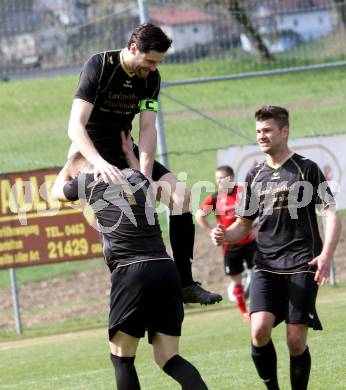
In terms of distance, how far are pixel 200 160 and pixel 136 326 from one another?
15.9 metres

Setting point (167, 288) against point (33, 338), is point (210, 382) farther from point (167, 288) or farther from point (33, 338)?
point (33, 338)

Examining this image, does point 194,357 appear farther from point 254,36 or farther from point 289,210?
point 254,36

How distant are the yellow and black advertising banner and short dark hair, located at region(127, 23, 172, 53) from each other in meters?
7.62

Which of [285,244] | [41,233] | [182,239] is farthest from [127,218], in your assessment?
[41,233]

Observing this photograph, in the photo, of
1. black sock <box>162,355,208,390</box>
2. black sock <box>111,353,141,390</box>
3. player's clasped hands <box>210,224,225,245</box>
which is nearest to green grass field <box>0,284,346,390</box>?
player's clasped hands <box>210,224,225,245</box>

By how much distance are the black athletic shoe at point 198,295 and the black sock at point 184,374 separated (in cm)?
69

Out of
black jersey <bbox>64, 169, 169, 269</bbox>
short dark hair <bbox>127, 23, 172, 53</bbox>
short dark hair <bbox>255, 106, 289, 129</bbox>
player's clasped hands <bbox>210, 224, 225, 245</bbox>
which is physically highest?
short dark hair <bbox>127, 23, 172, 53</bbox>

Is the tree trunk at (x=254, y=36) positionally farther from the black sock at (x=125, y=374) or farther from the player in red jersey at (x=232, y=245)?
the black sock at (x=125, y=374)

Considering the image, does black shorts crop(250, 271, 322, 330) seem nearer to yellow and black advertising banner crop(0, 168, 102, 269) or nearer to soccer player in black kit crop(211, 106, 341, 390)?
soccer player in black kit crop(211, 106, 341, 390)

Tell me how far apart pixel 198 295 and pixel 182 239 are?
477 millimetres

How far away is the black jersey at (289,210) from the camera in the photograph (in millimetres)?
7387

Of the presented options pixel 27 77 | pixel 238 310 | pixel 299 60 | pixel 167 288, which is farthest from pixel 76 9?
pixel 167 288

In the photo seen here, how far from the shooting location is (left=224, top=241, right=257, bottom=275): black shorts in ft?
45.0

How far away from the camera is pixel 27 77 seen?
15508 mm
